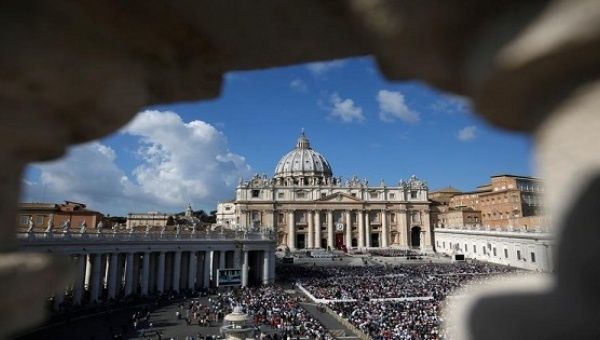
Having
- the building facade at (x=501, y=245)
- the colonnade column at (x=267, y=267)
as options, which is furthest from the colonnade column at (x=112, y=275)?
the building facade at (x=501, y=245)

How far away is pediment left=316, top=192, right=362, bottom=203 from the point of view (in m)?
76.9

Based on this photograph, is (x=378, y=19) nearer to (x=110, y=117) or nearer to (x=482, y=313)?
(x=482, y=313)

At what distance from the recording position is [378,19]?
113 centimetres

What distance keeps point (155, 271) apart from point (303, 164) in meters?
66.6

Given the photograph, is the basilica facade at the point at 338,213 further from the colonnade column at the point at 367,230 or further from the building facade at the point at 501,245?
the building facade at the point at 501,245

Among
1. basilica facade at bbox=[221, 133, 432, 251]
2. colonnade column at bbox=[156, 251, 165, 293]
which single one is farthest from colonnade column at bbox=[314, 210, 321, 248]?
colonnade column at bbox=[156, 251, 165, 293]

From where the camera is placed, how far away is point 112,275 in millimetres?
29484

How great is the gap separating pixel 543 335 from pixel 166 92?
1.60 meters

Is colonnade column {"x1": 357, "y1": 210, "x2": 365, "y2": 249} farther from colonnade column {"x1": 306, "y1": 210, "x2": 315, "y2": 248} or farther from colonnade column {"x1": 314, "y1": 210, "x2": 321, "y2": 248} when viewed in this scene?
colonnade column {"x1": 306, "y1": 210, "x2": 315, "y2": 248}

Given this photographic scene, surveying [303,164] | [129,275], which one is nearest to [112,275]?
[129,275]

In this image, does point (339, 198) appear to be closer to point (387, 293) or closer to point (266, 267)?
point (266, 267)

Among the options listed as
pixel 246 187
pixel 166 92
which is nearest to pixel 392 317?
pixel 166 92

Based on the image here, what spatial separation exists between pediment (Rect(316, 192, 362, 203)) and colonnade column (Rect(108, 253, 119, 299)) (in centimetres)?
5021

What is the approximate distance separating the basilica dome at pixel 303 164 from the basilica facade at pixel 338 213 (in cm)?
1784
